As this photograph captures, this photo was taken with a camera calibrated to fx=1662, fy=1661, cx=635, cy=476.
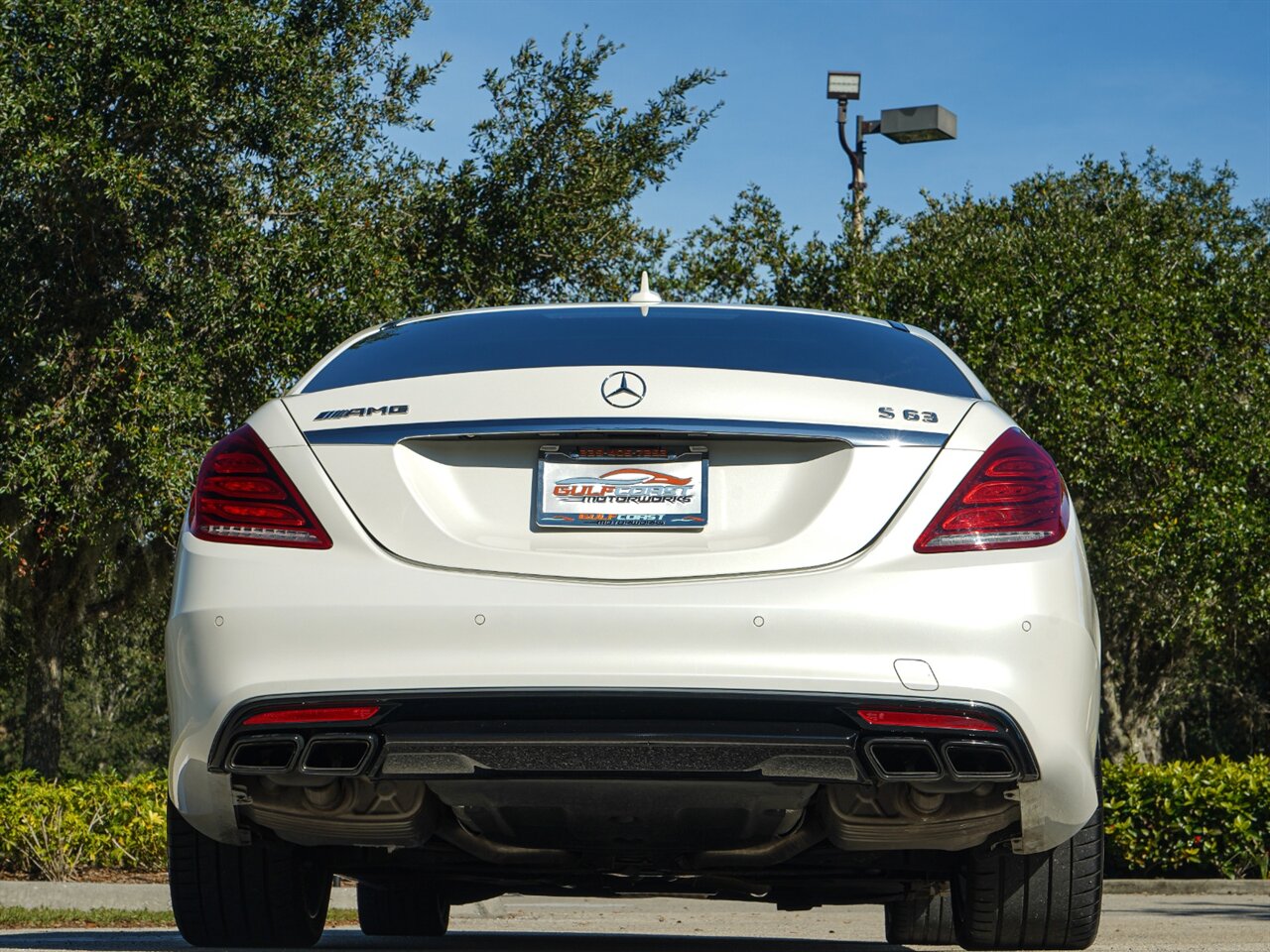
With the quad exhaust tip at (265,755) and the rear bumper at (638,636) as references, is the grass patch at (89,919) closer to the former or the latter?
the quad exhaust tip at (265,755)

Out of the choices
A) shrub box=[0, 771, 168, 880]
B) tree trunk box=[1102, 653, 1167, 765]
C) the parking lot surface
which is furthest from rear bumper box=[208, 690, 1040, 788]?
tree trunk box=[1102, 653, 1167, 765]

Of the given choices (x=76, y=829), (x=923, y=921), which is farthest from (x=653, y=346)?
(x=76, y=829)

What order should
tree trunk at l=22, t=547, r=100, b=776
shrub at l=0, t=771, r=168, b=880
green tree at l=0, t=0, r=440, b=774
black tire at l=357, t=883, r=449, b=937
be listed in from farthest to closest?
1. tree trunk at l=22, t=547, r=100, b=776
2. green tree at l=0, t=0, r=440, b=774
3. shrub at l=0, t=771, r=168, b=880
4. black tire at l=357, t=883, r=449, b=937

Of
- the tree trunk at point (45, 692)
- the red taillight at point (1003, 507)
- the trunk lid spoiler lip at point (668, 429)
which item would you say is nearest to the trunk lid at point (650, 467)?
the trunk lid spoiler lip at point (668, 429)

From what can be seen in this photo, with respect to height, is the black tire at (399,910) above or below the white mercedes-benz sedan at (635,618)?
below

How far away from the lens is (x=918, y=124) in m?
21.0

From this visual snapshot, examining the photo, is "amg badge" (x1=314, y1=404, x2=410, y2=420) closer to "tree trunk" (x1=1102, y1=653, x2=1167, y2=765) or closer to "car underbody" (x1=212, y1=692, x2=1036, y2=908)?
"car underbody" (x1=212, y1=692, x2=1036, y2=908)

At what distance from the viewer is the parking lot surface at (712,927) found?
6.44 m

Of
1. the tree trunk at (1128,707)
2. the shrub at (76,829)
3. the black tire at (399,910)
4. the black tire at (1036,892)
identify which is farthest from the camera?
the tree trunk at (1128,707)

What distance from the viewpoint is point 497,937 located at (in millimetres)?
7215

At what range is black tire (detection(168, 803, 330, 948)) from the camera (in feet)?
13.9

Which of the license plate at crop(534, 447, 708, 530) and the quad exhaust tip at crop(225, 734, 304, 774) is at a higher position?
the license plate at crop(534, 447, 708, 530)

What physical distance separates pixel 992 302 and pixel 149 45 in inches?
410

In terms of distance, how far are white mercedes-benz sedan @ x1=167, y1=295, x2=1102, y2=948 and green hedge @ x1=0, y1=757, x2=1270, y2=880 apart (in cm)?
972
